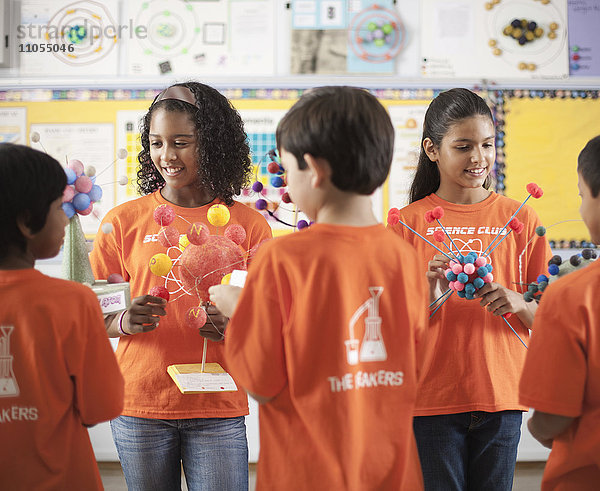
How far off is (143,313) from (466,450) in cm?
86

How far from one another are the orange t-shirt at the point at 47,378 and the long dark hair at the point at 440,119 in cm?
100

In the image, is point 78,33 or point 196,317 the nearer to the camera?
point 196,317

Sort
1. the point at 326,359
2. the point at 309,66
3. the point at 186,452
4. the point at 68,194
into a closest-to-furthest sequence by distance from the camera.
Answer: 1. the point at 326,359
2. the point at 68,194
3. the point at 186,452
4. the point at 309,66

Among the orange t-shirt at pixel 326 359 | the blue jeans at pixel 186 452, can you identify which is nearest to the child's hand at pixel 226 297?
the orange t-shirt at pixel 326 359

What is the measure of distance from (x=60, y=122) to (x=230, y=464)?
2527 millimetres

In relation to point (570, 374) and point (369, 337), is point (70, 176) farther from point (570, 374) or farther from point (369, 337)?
point (570, 374)

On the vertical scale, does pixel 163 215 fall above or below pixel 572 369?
above

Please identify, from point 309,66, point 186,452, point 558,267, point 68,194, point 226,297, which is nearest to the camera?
point 226,297

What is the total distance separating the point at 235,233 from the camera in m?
1.40

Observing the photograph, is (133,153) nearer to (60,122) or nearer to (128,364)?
(60,122)

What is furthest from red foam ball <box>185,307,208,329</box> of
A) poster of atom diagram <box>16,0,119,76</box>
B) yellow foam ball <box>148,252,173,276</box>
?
poster of atom diagram <box>16,0,119,76</box>

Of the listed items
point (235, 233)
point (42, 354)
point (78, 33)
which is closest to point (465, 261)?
point (235, 233)

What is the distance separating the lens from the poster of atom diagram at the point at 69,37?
10.7ft

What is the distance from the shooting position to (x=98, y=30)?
327 cm
